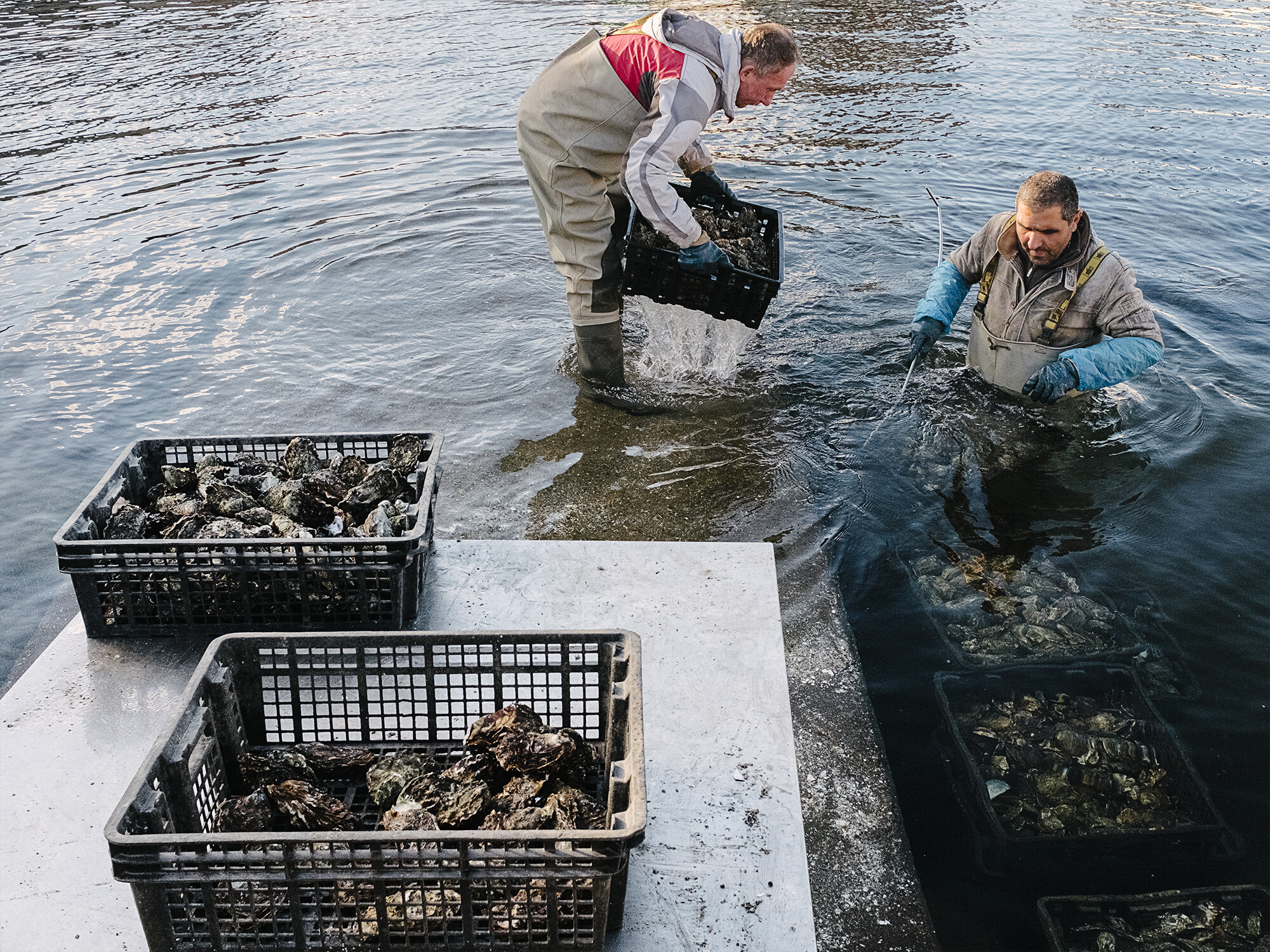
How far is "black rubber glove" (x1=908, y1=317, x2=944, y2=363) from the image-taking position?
507 cm

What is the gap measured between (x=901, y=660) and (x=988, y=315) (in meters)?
2.32

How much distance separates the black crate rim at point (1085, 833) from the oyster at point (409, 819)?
5.93 feet

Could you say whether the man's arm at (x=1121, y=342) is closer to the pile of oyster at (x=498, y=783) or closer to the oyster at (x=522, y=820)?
the pile of oyster at (x=498, y=783)

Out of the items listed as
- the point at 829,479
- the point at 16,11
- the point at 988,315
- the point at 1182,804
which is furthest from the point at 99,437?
the point at 16,11

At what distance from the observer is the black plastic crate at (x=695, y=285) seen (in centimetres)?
492

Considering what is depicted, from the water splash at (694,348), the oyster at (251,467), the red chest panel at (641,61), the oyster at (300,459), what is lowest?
the water splash at (694,348)

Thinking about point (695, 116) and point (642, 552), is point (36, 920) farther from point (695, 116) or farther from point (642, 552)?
point (695, 116)

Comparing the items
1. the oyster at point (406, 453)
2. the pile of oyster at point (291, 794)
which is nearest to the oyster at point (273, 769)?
the pile of oyster at point (291, 794)

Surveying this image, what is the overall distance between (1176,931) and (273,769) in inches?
96.6

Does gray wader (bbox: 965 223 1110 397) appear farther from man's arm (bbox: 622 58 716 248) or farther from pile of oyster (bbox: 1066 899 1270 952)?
pile of oyster (bbox: 1066 899 1270 952)

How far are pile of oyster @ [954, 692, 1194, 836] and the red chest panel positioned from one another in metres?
3.02

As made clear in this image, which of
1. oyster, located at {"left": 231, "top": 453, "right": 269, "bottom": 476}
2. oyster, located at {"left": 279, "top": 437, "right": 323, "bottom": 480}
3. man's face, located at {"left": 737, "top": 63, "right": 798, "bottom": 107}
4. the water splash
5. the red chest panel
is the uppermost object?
the red chest panel

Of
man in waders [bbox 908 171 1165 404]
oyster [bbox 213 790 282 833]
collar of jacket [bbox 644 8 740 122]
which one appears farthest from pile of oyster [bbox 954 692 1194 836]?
collar of jacket [bbox 644 8 740 122]

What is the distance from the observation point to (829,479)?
487 cm
